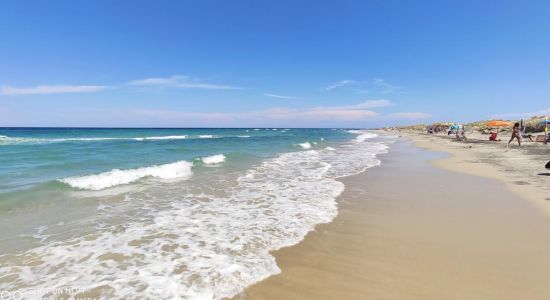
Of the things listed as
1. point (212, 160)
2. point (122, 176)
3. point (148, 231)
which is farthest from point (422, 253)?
point (212, 160)

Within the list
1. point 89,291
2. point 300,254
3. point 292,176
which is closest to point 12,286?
point 89,291

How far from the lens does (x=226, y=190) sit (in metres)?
10.5

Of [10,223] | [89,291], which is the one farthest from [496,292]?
[10,223]

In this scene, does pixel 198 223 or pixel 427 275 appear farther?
pixel 198 223

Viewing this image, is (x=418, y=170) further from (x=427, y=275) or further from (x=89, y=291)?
(x=89, y=291)

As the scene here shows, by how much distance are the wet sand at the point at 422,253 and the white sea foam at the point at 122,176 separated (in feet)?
27.7

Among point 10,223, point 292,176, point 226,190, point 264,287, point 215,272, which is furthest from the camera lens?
point 292,176

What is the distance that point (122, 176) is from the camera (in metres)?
12.5

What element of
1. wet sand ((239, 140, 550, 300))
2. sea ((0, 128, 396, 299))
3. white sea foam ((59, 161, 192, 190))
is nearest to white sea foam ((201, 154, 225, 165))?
white sea foam ((59, 161, 192, 190))

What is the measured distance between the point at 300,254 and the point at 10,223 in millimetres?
6481

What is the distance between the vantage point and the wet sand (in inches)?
152

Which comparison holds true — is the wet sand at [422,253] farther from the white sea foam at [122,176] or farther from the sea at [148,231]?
the white sea foam at [122,176]

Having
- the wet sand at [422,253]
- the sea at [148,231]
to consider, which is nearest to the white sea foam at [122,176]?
the sea at [148,231]

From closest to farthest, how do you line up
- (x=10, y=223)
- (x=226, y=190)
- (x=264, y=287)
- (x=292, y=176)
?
(x=264, y=287)
(x=10, y=223)
(x=226, y=190)
(x=292, y=176)
